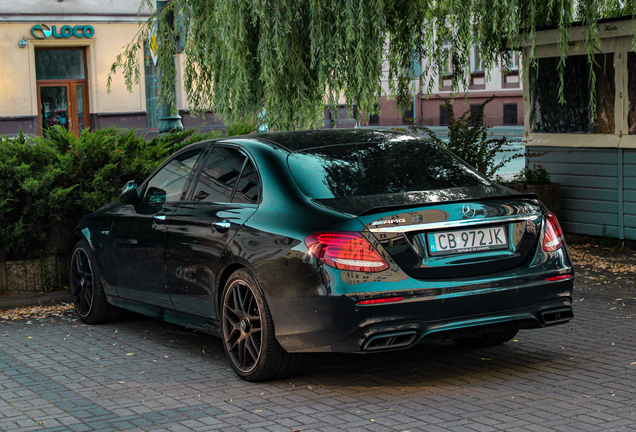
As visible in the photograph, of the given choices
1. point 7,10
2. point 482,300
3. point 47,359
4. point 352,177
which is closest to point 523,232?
point 482,300

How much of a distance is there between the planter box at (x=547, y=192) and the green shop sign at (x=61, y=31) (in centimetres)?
1833

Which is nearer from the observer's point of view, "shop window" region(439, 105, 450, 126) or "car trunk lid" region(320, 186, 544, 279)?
"car trunk lid" region(320, 186, 544, 279)

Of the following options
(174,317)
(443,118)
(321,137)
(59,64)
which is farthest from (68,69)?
(443,118)

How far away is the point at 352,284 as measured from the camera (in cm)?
482

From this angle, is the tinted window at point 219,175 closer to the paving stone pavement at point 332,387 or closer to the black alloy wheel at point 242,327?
the black alloy wheel at point 242,327

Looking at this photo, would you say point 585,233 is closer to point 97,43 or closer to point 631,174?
point 631,174

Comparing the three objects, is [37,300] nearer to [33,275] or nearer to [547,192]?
[33,275]

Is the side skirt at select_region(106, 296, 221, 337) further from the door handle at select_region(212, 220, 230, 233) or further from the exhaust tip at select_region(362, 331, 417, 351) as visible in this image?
the exhaust tip at select_region(362, 331, 417, 351)

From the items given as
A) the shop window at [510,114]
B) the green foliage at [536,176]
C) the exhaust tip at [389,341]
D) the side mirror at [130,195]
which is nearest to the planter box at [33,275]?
the side mirror at [130,195]

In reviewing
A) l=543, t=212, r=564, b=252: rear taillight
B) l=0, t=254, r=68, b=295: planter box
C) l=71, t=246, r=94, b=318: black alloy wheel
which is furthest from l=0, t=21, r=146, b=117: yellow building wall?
l=543, t=212, r=564, b=252: rear taillight

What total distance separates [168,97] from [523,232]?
6103 mm

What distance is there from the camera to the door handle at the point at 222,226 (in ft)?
18.5

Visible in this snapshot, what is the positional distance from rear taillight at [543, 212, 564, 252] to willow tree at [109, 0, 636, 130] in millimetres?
3404

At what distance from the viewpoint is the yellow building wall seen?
2547cm
